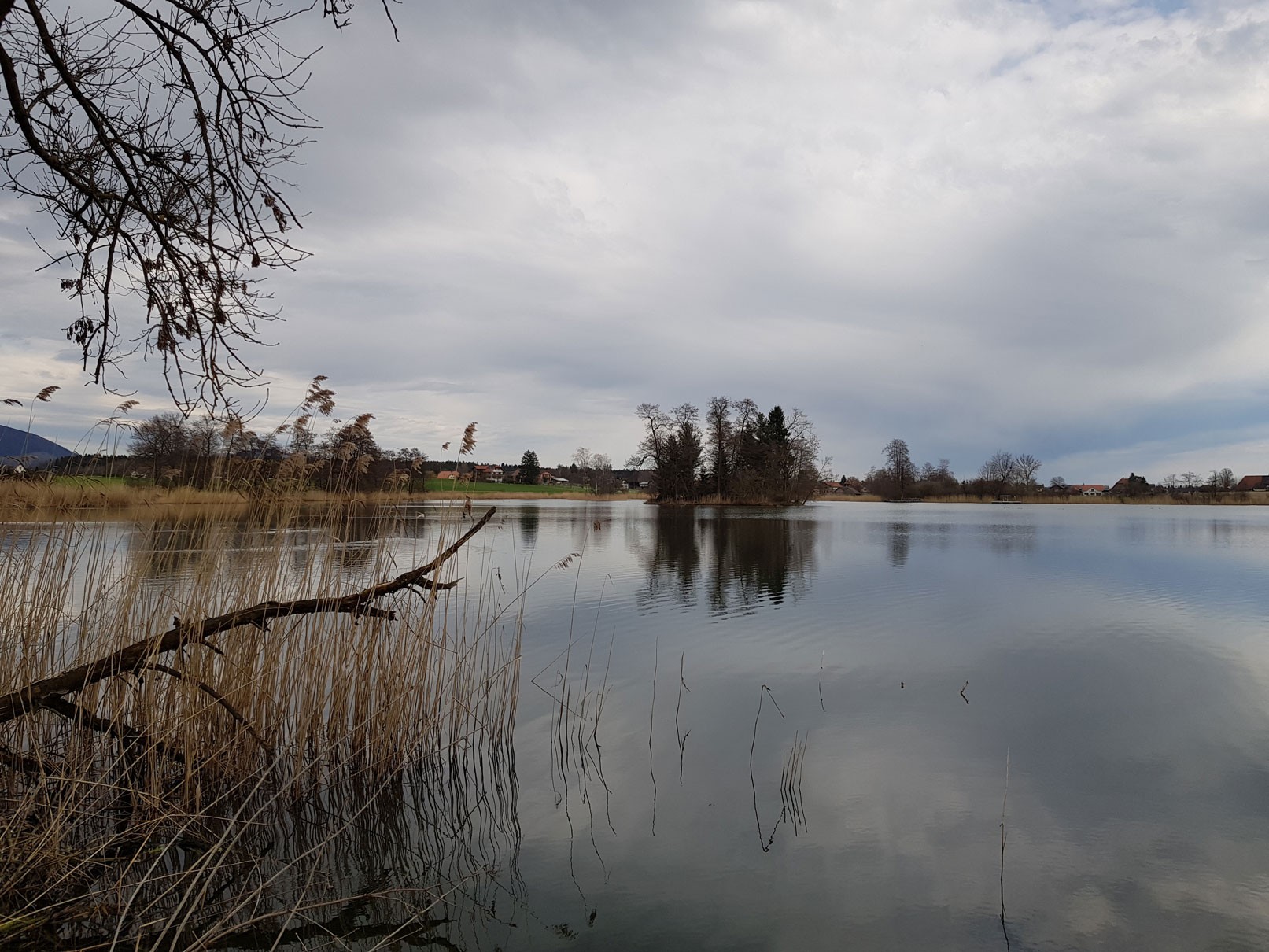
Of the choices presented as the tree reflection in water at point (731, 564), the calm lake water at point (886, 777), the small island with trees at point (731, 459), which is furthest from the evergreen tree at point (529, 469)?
the calm lake water at point (886, 777)

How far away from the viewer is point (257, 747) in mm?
4699

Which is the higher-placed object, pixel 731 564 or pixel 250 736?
pixel 250 736

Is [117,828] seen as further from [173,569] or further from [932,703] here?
[932,703]

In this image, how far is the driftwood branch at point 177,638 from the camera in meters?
3.49

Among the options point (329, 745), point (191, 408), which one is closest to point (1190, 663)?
point (329, 745)

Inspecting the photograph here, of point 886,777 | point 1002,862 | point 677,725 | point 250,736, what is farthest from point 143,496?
point 1002,862

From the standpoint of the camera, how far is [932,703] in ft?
23.5

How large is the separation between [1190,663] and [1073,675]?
5.79 feet

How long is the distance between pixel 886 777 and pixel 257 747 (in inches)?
172

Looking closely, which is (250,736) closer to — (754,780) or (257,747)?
(257,747)

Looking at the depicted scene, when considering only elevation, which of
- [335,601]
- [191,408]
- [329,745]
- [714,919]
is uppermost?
[191,408]

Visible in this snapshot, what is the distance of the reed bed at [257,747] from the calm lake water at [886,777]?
356 mm

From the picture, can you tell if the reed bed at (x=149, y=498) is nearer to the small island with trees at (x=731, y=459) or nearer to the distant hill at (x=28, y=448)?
the distant hill at (x=28, y=448)

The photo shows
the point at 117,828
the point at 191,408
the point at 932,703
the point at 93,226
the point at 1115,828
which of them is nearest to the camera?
the point at 93,226
